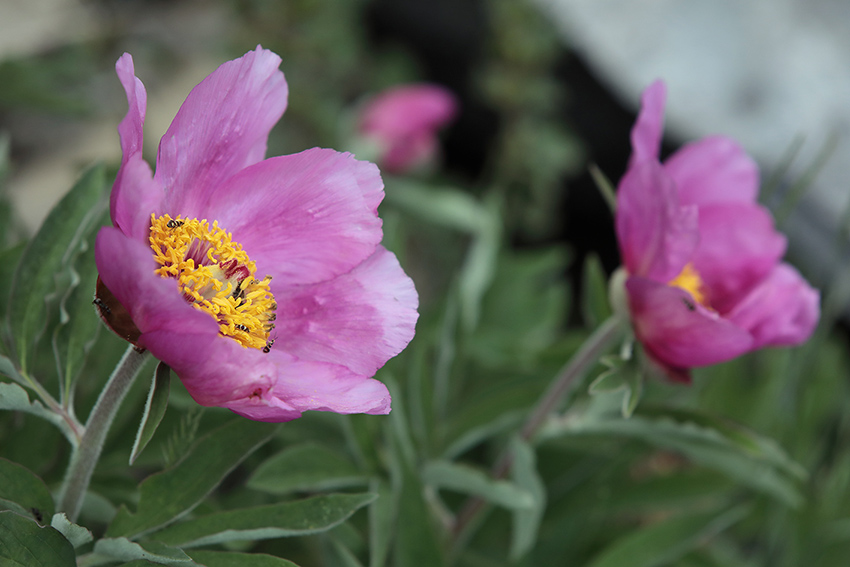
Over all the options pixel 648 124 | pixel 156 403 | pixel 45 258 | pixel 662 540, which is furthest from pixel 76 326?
pixel 662 540

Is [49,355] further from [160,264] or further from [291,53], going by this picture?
[291,53]

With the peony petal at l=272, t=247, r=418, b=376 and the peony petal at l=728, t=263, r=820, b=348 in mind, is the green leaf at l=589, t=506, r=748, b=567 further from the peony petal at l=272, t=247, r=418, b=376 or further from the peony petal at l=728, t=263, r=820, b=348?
the peony petal at l=272, t=247, r=418, b=376

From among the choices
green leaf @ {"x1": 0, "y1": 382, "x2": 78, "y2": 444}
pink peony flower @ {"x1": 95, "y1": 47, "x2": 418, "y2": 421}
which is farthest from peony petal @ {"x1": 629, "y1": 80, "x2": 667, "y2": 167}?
green leaf @ {"x1": 0, "y1": 382, "x2": 78, "y2": 444}

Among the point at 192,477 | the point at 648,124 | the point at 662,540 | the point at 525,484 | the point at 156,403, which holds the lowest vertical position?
the point at 662,540

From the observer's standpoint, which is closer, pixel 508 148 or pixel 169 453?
pixel 169 453

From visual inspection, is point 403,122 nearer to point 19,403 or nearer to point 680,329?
point 680,329

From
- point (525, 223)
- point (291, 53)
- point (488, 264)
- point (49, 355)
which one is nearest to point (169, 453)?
point (49, 355)

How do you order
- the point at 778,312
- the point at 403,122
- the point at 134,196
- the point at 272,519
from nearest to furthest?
the point at 134,196
the point at 272,519
the point at 778,312
the point at 403,122
